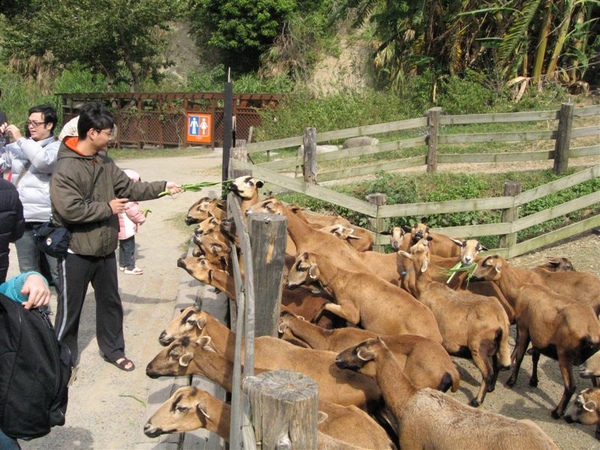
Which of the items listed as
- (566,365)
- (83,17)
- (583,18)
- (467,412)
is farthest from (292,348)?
(83,17)

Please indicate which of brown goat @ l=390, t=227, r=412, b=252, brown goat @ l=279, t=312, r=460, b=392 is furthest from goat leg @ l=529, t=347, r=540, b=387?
brown goat @ l=390, t=227, r=412, b=252

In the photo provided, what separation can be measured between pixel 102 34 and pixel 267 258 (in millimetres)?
26869

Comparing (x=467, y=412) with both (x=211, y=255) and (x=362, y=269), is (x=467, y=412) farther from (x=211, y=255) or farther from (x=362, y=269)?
(x=211, y=255)

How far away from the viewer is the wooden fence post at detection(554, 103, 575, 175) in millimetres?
13055

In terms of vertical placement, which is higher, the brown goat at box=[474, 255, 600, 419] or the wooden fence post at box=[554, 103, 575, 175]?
the wooden fence post at box=[554, 103, 575, 175]

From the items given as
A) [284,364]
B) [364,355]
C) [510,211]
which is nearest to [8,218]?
[284,364]

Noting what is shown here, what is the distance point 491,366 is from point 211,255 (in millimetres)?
3047

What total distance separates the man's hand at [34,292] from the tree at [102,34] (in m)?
27.7

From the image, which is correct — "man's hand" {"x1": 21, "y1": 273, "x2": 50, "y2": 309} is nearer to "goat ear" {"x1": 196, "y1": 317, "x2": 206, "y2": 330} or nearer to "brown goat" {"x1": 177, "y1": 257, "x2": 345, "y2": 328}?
"goat ear" {"x1": 196, "y1": 317, "x2": 206, "y2": 330}

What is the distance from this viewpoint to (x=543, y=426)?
6238 millimetres

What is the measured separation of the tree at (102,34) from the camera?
1164 inches

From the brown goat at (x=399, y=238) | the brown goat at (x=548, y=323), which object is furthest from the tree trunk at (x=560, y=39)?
the brown goat at (x=548, y=323)

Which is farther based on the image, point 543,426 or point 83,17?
point 83,17

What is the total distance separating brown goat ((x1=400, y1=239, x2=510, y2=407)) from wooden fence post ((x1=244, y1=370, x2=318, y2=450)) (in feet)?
12.1
